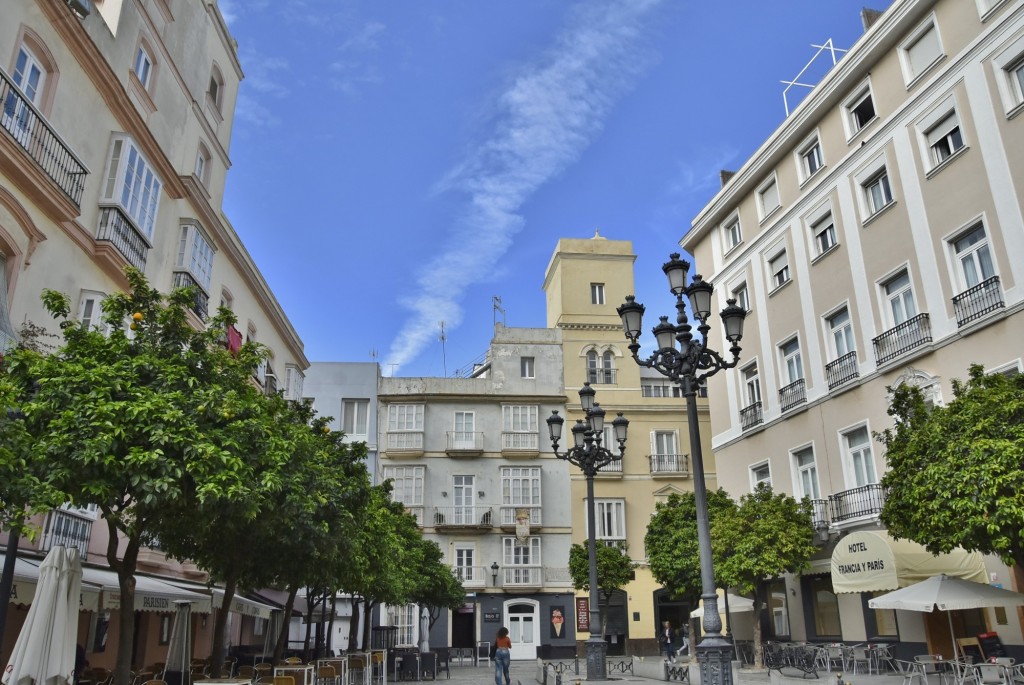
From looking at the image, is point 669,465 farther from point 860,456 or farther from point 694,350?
point 694,350

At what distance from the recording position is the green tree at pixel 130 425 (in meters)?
8.72

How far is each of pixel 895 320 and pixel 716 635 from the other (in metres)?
12.5

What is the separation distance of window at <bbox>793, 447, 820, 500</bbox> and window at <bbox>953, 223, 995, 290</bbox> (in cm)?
685

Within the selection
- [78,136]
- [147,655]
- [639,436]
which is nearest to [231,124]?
[78,136]

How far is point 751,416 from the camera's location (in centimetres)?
2506

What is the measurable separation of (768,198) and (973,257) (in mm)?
9163

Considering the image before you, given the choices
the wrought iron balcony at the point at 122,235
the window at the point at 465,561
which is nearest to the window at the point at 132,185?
the wrought iron balcony at the point at 122,235

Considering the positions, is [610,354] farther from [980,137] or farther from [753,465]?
[980,137]

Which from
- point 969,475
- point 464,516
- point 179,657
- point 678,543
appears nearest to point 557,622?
point 464,516

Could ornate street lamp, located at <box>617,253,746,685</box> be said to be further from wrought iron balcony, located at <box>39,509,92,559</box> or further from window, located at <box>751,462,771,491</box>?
window, located at <box>751,462,771,491</box>

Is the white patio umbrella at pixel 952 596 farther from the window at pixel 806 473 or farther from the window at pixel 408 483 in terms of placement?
the window at pixel 408 483

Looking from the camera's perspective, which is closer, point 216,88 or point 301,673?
point 301,673

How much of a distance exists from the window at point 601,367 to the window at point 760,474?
1538 centimetres

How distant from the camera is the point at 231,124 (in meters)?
23.7
